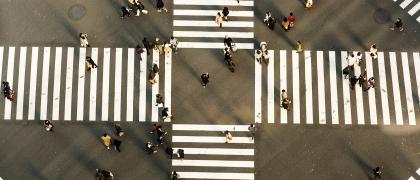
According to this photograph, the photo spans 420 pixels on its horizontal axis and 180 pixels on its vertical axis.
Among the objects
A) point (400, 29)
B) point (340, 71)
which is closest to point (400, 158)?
point (340, 71)

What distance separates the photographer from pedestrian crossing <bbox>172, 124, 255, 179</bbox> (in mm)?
29328

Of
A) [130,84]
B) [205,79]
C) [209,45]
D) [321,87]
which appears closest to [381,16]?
[321,87]

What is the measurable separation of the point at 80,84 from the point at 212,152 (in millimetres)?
9207

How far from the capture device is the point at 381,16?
3297 cm

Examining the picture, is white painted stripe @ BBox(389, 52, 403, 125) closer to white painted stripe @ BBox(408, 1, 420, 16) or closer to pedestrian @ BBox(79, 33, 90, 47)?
white painted stripe @ BBox(408, 1, 420, 16)

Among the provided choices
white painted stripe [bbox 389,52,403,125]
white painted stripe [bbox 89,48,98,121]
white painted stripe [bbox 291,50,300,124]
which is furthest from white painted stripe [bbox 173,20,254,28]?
white painted stripe [bbox 389,52,403,125]

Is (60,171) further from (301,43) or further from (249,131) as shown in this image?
(301,43)

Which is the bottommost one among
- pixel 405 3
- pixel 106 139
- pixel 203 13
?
pixel 106 139

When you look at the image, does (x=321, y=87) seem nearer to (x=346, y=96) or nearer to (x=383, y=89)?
(x=346, y=96)

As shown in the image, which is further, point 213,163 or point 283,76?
point 283,76

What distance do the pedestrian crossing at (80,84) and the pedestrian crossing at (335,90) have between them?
641cm

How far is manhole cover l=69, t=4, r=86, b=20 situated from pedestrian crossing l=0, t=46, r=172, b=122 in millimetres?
2278

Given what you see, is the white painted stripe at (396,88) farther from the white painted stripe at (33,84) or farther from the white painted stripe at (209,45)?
the white painted stripe at (33,84)

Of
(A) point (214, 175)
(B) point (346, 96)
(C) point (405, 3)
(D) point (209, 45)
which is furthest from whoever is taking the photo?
(C) point (405, 3)
